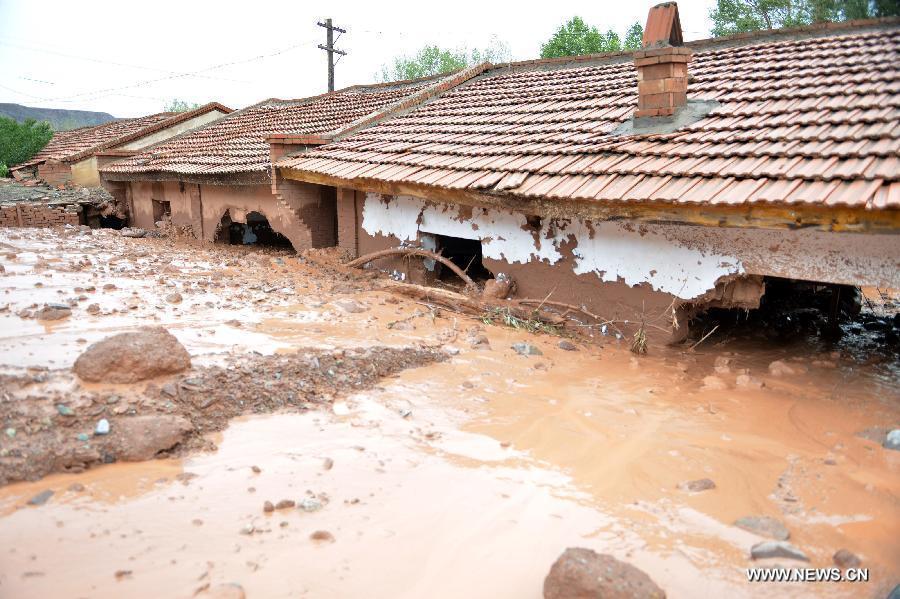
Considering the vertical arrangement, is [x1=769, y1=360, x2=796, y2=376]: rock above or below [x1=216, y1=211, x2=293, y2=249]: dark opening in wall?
below

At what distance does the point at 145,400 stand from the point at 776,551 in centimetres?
384

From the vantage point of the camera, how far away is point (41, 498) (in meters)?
3.33

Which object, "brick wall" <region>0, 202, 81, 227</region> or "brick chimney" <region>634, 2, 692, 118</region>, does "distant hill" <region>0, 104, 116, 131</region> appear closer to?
"brick wall" <region>0, 202, 81, 227</region>

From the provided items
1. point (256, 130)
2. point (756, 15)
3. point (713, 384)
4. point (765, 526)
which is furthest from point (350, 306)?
point (756, 15)

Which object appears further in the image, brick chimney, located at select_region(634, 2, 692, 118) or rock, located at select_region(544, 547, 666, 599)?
brick chimney, located at select_region(634, 2, 692, 118)

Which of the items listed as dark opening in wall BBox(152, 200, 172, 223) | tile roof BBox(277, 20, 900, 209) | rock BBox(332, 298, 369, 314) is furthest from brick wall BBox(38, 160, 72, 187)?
rock BBox(332, 298, 369, 314)

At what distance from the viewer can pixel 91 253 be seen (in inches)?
400

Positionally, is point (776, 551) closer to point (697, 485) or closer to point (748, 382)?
point (697, 485)

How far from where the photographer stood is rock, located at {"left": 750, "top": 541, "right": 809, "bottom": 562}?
9.87 ft

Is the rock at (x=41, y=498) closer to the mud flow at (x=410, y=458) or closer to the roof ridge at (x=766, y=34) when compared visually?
the mud flow at (x=410, y=458)

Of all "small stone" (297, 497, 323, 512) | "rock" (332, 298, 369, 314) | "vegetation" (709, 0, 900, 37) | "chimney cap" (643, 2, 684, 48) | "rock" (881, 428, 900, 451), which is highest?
"vegetation" (709, 0, 900, 37)

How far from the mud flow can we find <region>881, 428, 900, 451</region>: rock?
40 millimetres

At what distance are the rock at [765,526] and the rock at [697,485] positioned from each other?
318 millimetres

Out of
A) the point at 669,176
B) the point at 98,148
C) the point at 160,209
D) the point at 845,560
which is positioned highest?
the point at 98,148
